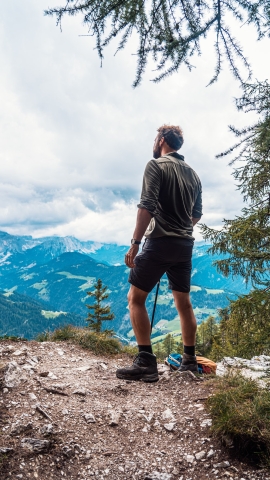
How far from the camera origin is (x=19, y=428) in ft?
A: 10.3

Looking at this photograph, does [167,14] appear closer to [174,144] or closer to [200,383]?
[174,144]

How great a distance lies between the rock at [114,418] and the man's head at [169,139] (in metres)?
3.81

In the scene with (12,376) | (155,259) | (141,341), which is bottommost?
(12,376)

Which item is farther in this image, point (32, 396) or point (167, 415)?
point (32, 396)

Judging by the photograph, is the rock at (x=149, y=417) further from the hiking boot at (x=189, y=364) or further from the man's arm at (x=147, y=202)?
the man's arm at (x=147, y=202)

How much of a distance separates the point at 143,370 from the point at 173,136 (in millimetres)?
3746

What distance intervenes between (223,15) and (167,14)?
0.55 meters

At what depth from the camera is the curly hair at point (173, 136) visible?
191 inches

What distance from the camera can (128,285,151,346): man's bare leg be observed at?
448cm

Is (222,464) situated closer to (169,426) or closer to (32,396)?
(169,426)

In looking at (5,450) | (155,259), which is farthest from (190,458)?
(155,259)

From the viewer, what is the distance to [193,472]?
2719 mm

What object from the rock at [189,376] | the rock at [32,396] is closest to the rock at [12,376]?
the rock at [32,396]

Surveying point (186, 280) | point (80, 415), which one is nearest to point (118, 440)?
point (80, 415)
